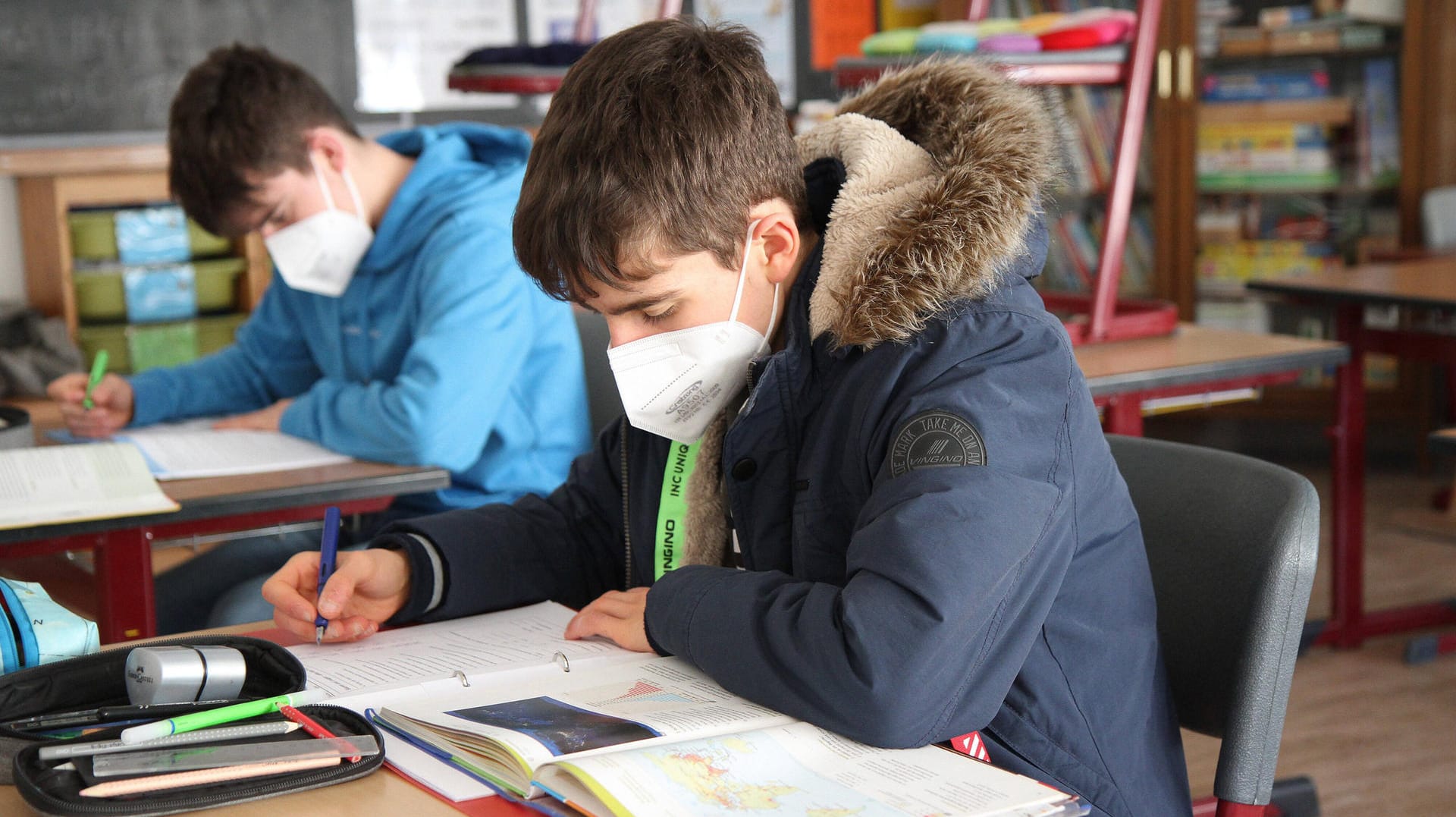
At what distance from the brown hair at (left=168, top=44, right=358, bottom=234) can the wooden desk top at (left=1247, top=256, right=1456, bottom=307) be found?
2.02 meters

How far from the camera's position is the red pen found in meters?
0.85

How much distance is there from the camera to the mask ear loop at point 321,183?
6.80 feet

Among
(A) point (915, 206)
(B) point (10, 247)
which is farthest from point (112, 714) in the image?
(B) point (10, 247)

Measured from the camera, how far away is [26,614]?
3.25ft

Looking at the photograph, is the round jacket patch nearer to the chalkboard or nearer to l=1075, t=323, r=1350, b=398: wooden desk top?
l=1075, t=323, r=1350, b=398: wooden desk top

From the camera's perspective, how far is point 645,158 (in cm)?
103

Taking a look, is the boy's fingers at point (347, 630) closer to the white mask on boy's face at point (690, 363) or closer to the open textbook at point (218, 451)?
the white mask on boy's face at point (690, 363)

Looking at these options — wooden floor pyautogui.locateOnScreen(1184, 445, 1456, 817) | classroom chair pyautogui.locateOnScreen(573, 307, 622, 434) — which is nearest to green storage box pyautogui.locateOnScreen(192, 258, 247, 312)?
classroom chair pyautogui.locateOnScreen(573, 307, 622, 434)

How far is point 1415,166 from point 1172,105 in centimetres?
73

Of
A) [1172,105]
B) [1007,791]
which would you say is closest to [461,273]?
[1007,791]

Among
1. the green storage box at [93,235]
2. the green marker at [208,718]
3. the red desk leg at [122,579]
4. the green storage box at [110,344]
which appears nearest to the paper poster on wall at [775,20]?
the green storage box at [93,235]

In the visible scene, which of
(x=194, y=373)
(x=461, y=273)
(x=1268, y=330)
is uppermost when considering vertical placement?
(x=461, y=273)

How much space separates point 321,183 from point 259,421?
365mm

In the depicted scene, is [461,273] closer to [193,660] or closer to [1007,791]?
[193,660]
